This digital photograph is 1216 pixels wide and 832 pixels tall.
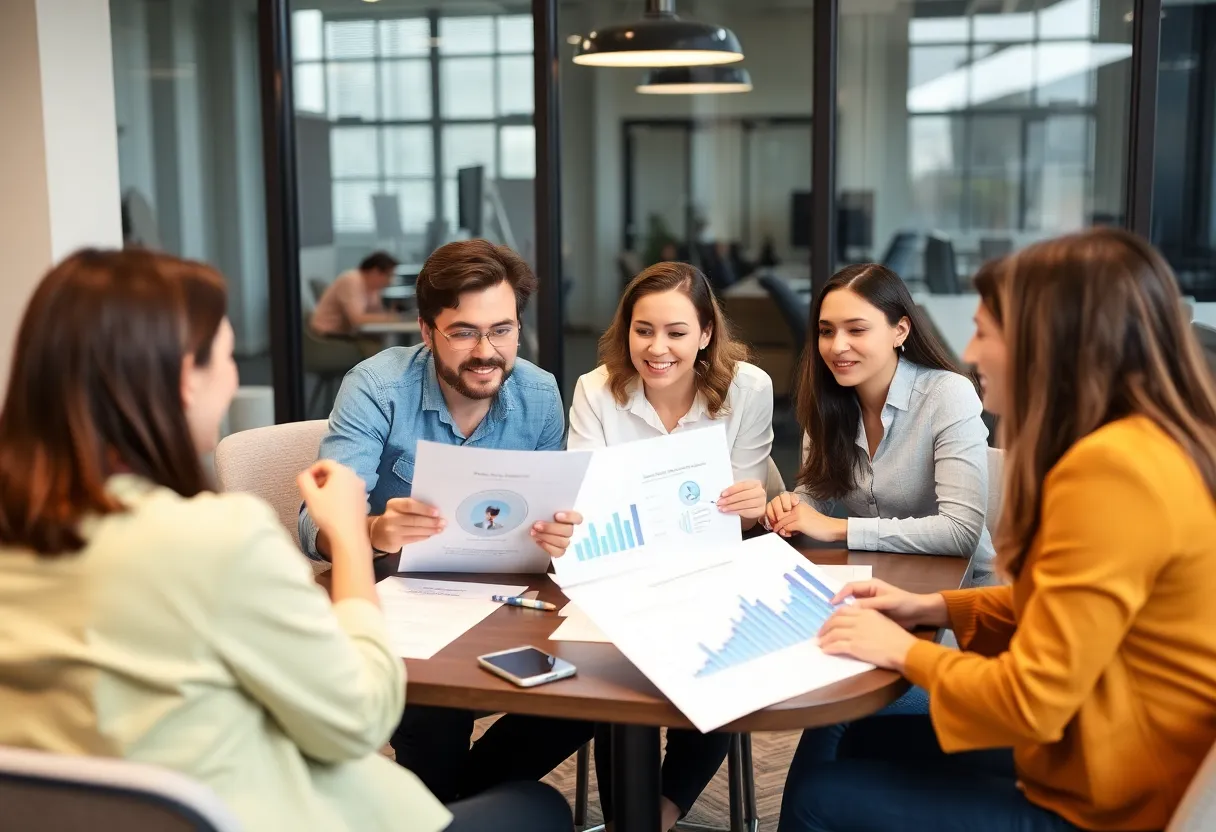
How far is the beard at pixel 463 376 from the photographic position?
2527 mm

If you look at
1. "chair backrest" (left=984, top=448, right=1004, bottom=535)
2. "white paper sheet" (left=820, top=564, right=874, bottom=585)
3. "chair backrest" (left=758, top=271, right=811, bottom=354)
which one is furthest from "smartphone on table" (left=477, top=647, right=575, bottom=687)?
"chair backrest" (left=758, top=271, right=811, bottom=354)

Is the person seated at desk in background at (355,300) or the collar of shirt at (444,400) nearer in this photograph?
the collar of shirt at (444,400)

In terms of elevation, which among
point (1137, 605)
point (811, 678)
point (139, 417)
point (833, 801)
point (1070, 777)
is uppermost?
point (139, 417)

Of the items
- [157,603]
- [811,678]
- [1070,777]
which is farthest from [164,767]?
[1070,777]

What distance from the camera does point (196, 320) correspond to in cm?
133

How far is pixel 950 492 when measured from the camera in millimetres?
2471

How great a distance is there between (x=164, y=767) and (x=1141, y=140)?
3.70 meters

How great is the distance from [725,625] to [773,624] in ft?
0.26

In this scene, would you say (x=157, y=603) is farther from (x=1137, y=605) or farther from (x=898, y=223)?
(x=898, y=223)

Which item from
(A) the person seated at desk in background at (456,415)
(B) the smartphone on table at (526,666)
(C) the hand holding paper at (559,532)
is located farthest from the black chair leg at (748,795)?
(B) the smartphone on table at (526,666)

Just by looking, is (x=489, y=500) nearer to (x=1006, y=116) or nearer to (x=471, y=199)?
(x=471, y=199)

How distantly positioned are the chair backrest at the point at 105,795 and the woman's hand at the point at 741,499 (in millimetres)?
1215

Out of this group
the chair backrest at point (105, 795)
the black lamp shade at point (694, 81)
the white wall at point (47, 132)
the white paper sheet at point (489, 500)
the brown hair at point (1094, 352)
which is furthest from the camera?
the black lamp shade at point (694, 81)

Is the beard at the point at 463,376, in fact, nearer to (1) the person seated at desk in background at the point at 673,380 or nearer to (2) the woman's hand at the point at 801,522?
(1) the person seated at desk in background at the point at 673,380
